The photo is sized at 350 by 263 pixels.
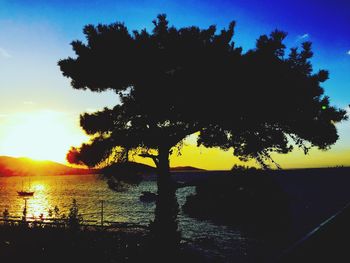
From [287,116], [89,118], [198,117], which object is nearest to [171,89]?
[198,117]

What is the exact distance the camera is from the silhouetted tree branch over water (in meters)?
13.5

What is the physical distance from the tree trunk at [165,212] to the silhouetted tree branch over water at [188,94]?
0.05m

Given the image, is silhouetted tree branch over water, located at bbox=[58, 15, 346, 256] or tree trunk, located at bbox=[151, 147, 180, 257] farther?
tree trunk, located at bbox=[151, 147, 180, 257]

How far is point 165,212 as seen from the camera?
15.5 meters

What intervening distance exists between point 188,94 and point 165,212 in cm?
600

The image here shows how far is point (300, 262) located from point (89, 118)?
535 inches

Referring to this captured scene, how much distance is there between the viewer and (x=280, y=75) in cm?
1378

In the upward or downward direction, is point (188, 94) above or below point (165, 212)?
above

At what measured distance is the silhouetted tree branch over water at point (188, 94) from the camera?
1346cm

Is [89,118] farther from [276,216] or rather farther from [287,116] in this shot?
[276,216]

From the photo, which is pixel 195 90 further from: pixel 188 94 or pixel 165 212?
pixel 165 212

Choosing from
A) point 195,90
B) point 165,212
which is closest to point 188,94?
point 195,90

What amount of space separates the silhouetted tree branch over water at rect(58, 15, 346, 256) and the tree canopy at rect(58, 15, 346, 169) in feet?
0.15

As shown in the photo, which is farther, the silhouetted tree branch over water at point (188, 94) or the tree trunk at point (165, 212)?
the tree trunk at point (165, 212)
